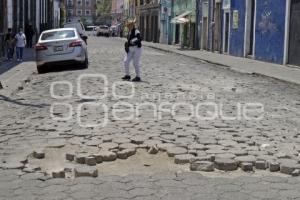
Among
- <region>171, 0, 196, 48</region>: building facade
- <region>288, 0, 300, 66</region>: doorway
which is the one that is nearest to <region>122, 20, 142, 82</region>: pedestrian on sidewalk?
<region>288, 0, 300, 66</region>: doorway

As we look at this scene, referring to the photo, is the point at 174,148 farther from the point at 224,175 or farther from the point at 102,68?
the point at 102,68

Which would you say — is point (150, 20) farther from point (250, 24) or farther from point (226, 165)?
point (226, 165)

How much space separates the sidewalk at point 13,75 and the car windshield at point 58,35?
1.36 metres

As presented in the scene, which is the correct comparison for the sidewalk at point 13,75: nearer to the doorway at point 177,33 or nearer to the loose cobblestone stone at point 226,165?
the loose cobblestone stone at point 226,165

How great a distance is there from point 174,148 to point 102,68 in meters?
12.5

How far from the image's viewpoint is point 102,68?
1891 cm

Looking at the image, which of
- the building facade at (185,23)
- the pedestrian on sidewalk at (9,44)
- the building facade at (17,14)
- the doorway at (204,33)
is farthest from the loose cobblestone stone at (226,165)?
the building facade at (185,23)

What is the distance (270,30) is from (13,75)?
12.9 metres

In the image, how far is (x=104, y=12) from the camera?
13025 cm

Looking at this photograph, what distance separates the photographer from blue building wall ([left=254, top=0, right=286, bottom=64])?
79.4ft

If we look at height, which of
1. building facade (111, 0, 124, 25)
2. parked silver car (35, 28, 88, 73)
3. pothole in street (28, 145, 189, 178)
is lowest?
pothole in street (28, 145, 189, 178)

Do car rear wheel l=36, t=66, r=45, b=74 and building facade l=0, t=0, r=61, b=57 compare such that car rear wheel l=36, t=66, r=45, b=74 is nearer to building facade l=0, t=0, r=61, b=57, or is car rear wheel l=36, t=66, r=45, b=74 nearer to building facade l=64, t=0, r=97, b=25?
building facade l=0, t=0, r=61, b=57

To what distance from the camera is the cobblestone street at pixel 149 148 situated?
523 centimetres

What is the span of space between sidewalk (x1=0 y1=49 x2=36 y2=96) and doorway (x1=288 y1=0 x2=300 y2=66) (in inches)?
421
